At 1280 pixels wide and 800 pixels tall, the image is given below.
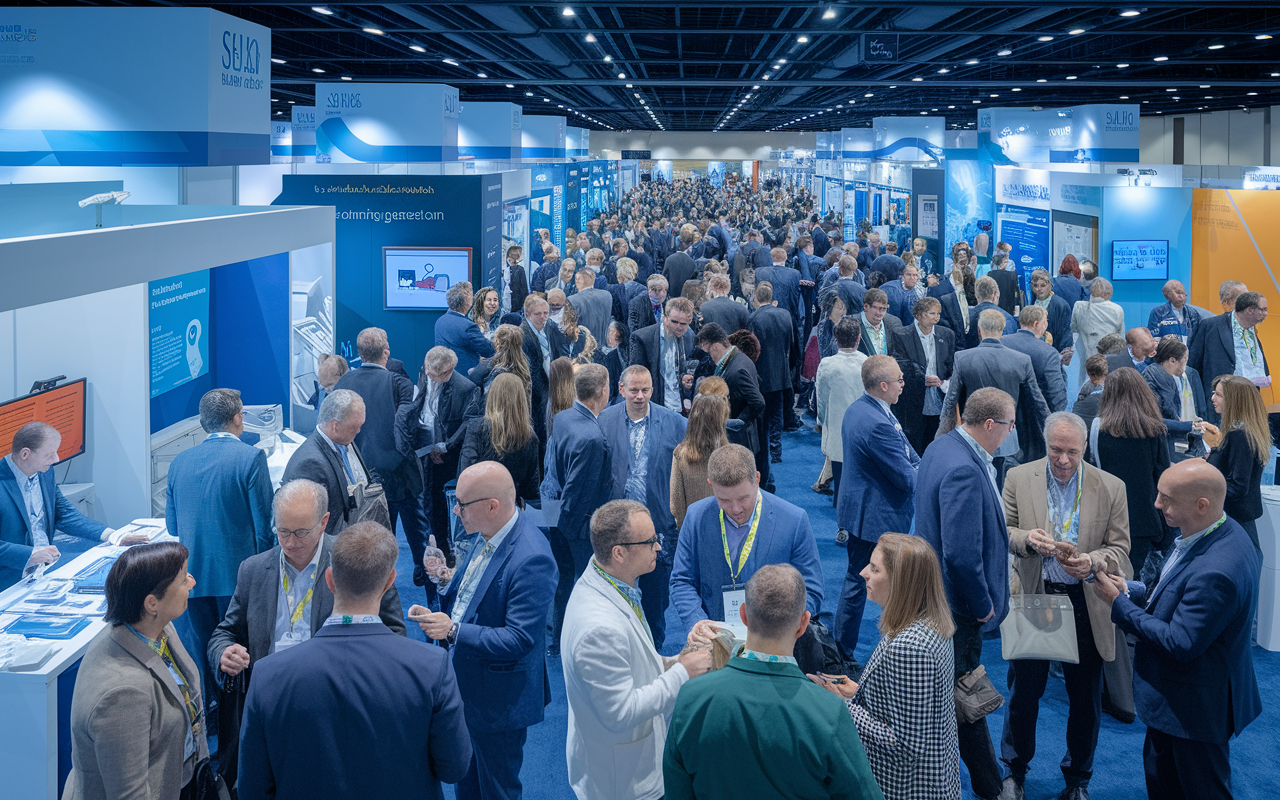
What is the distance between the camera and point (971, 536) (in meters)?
3.27

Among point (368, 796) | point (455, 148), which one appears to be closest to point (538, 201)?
point (455, 148)

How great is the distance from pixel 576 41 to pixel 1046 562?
42.2 ft

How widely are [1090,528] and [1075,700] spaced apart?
60cm

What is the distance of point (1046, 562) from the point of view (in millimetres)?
3545

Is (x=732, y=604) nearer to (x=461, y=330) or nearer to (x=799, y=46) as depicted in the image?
(x=461, y=330)

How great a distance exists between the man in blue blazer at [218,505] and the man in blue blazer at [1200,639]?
10.0 feet

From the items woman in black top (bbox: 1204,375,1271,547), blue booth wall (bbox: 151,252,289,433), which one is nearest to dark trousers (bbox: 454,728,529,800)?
woman in black top (bbox: 1204,375,1271,547)

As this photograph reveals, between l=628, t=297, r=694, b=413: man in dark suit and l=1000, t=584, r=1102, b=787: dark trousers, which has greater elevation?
l=628, t=297, r=694, b=413: man in dark suit


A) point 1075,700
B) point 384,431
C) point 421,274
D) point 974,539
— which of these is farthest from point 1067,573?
point 421,274

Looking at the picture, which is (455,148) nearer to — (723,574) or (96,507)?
(96,507)

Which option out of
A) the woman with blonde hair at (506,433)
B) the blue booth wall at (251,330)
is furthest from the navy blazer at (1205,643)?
the blue booth wall at (251,330)

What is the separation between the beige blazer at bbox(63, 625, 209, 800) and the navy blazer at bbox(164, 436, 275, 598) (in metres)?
1.31

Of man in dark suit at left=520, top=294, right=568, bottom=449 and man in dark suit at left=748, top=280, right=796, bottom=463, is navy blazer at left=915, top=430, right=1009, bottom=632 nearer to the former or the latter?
man in dark suit at left=520, top=294, right=568, bottom=449

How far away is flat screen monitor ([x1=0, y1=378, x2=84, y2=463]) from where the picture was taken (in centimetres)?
435
